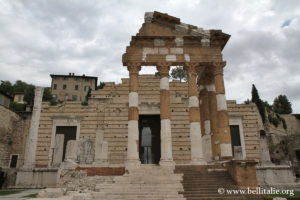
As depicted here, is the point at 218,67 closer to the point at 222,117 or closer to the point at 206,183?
the point at 222,117

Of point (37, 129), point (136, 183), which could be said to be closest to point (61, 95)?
point (37, 129)

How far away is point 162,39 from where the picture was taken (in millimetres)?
17297

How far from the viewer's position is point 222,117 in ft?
52.9

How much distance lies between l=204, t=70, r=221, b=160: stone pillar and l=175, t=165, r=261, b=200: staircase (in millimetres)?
2788

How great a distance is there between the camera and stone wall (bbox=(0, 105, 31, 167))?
26380mm

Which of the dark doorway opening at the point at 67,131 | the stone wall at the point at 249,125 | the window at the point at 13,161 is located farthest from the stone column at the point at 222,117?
the window at the point at 13,161

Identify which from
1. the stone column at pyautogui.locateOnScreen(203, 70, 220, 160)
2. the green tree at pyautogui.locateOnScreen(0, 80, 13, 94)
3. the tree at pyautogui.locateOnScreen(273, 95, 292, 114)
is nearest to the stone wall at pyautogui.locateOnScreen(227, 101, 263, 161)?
the stone column at pyautogui.locateOnScreen(203, 70, 220, 160)

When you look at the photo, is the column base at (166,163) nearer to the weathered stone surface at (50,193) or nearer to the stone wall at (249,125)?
the weathered stone surface at (50,193)

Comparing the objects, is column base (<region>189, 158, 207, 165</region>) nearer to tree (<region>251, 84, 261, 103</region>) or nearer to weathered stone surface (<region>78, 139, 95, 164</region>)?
weathered stone surface (<region>78, 139, 95, 164</region>)

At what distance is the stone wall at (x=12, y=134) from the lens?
2638 cm

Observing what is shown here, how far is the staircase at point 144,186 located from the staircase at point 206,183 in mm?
431

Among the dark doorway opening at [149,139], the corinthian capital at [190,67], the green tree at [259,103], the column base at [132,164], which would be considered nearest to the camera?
the column base at [132,164]

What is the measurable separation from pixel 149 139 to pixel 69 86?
4279cm

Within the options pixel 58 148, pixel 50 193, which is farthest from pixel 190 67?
pixel 50 193
